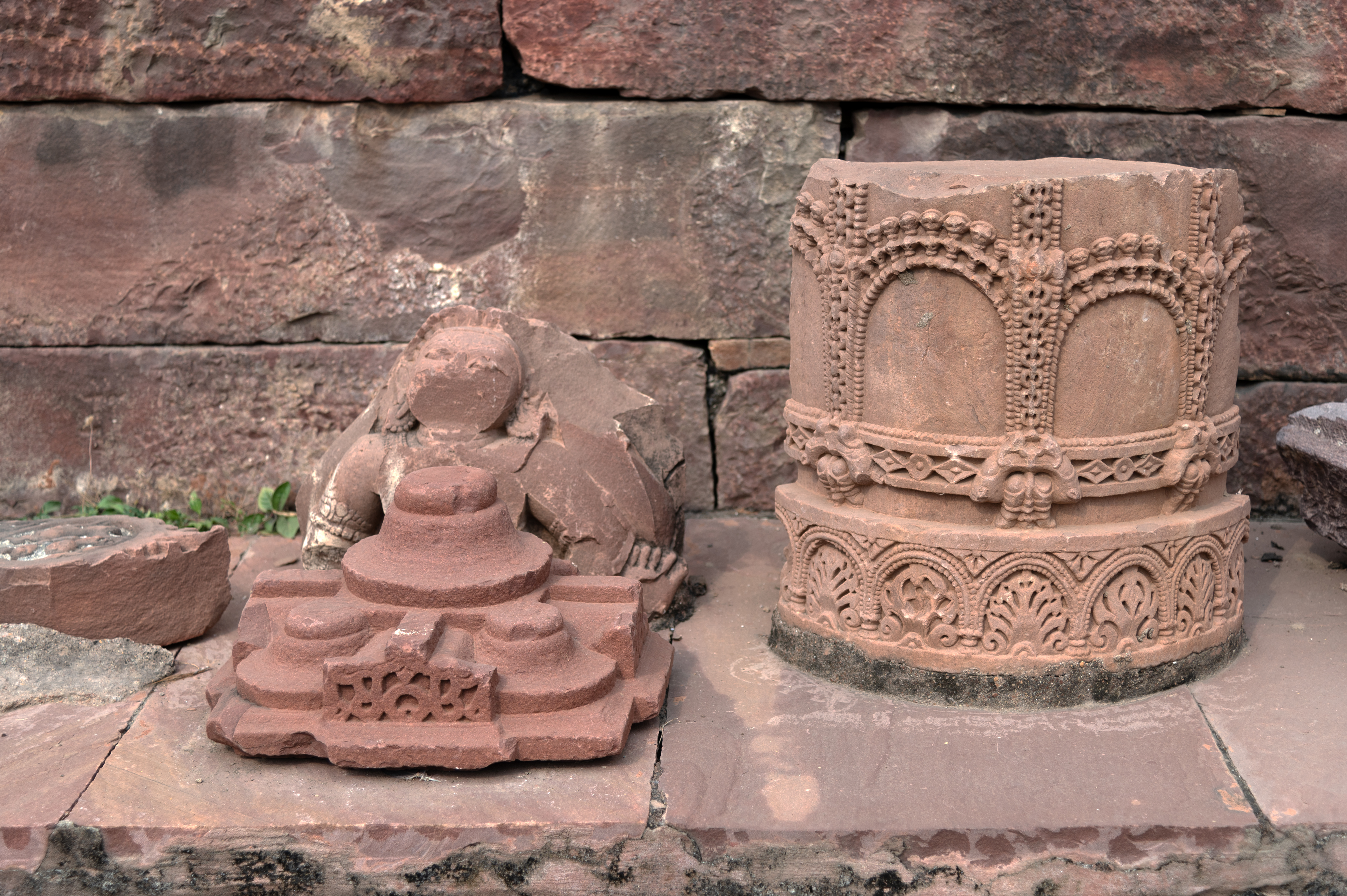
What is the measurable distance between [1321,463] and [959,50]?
5.79 feet

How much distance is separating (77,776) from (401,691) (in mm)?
778

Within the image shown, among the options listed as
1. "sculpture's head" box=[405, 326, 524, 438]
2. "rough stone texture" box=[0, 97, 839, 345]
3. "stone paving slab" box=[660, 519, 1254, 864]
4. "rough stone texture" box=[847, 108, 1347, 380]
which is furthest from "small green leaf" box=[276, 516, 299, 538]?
"rough stone texture" box=[847, 108, 1347, 380]

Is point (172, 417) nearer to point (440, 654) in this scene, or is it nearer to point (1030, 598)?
point (440, 654)

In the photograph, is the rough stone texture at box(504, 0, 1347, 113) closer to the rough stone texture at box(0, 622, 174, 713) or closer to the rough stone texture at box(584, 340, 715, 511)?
the rough stone texture at box(584, 340, 715, 511)

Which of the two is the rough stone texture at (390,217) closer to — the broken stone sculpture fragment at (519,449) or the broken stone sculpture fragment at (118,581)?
the broken stone sculpture fragment at (519,449)

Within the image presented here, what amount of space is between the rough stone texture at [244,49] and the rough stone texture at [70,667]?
1.99 meters

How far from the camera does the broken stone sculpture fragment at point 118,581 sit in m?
3.49

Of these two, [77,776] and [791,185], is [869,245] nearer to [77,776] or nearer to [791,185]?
[791,185]

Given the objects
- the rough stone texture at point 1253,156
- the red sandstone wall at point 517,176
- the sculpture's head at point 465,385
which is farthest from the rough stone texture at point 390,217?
the sculpture's head at point 465,385

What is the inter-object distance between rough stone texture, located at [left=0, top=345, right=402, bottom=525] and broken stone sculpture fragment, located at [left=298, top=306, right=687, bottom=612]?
84 centimetres

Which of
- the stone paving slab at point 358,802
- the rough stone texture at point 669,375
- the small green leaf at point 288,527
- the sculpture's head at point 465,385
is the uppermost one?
the sculpture's head at point 465,385

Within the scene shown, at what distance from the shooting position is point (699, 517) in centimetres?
485

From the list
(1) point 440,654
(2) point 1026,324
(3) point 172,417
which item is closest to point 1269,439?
(2) point 1026,324

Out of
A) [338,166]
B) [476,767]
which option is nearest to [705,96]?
[338,166]
